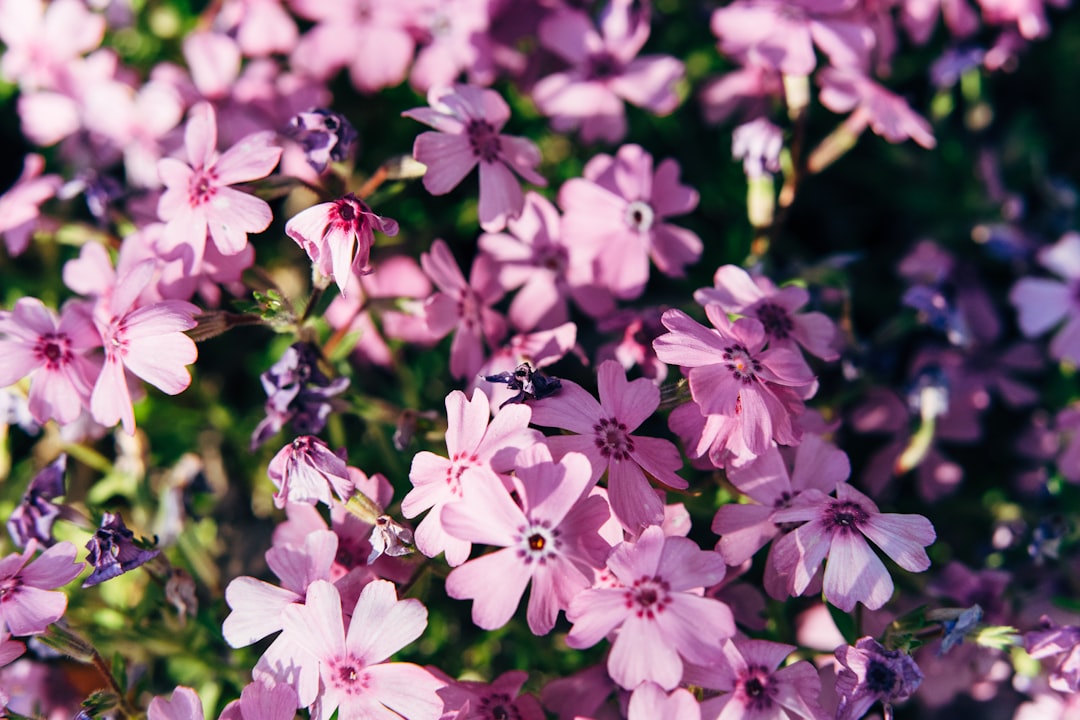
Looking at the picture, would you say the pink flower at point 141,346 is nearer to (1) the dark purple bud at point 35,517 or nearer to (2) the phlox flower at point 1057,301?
(1) the dark purple bud at point 35,517

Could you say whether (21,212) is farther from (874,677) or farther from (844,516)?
(874,677)

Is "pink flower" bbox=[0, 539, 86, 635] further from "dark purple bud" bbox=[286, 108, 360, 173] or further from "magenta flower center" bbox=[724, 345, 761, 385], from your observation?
"magenta flower center" bbox=[724, 345, 761, 385]

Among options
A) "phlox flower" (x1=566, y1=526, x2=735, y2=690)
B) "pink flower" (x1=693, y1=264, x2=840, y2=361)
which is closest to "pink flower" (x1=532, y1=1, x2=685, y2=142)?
"pink flower" (x1=693, y1=264, x2=840, y2=361)

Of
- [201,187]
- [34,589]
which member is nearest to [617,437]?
[201,187]

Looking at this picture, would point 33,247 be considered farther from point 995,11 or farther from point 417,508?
point 995,11

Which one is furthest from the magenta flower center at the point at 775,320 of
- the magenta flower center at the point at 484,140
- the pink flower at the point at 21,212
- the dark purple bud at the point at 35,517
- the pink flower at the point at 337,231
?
the pink flower at the point at 21,212

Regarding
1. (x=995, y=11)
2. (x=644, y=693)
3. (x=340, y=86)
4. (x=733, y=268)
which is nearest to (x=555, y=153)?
(x=340, y=86)
